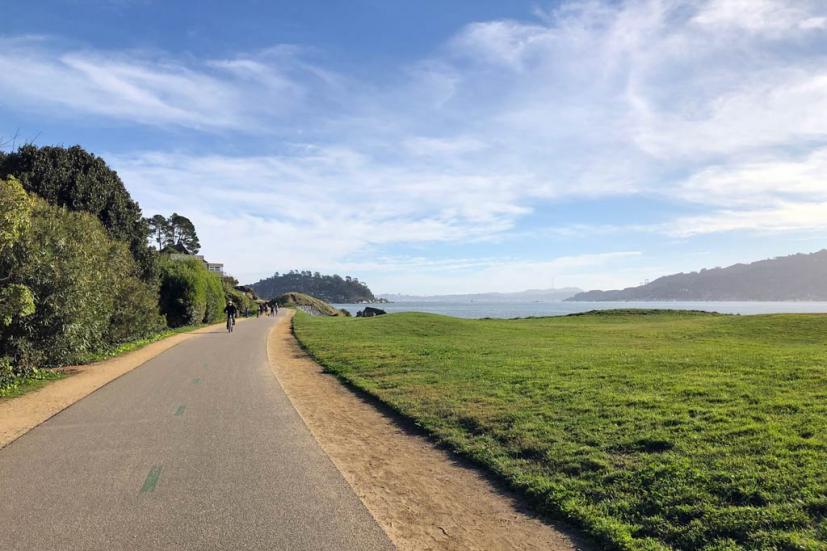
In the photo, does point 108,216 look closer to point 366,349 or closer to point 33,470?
point 366,349

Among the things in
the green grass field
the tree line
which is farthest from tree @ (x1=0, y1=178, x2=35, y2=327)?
the green grass field

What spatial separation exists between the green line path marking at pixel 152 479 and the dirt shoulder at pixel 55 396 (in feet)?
9.17

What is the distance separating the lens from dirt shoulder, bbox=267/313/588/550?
4949mm

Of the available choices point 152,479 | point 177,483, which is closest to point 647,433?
point 177,483

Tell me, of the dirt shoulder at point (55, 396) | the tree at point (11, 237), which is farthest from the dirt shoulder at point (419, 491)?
the tree at point (11, 237)

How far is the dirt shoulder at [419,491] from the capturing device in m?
4.95

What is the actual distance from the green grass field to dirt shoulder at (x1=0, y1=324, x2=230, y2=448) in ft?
19.4

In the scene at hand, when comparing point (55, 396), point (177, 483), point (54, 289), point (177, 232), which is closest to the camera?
point (177, 483)

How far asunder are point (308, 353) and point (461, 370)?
9.03m

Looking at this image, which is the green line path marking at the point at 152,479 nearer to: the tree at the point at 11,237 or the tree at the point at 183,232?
the tree at the point at 11,237

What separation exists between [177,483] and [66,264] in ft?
29.7

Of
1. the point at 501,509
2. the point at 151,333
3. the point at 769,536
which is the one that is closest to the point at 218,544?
the point at 501,509

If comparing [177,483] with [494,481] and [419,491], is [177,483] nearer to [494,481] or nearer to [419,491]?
[419,491]

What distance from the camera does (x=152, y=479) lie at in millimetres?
6184
